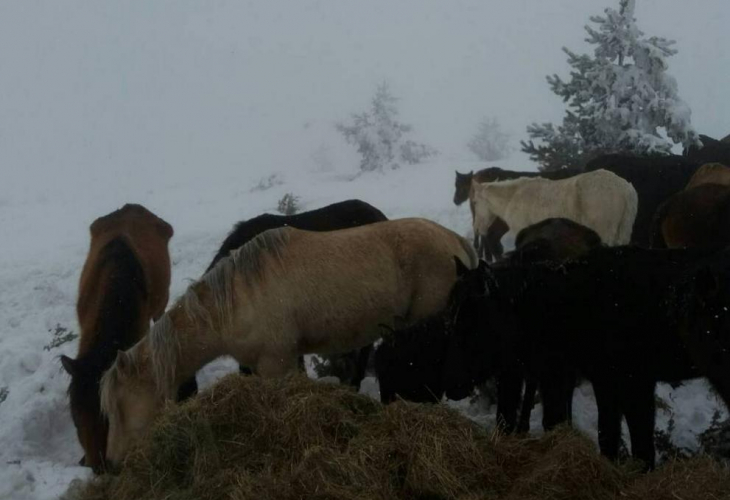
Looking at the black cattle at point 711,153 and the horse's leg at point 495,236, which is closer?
the black cattle at point 711,153

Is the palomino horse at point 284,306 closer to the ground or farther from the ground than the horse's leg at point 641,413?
farther from the ground

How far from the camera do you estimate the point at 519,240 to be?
6.86m

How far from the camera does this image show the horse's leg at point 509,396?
4953 millimetres

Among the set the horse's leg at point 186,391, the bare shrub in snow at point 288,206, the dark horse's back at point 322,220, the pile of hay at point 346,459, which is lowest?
the horse's leg at point 186,391

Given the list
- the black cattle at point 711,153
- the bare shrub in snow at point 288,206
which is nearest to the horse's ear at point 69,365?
the bare shrub in snow at point 288,206

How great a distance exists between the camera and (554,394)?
471 centimetres

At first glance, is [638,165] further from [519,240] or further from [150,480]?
[150,480]

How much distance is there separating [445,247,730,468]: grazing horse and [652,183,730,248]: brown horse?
7.70 feet

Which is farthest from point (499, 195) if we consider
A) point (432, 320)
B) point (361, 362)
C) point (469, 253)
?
point (432, 320)

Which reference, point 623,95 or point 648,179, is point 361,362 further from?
point 623,95

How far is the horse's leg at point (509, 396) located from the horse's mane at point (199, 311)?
203 centimetres

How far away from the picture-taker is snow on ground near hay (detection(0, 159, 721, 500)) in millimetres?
5484

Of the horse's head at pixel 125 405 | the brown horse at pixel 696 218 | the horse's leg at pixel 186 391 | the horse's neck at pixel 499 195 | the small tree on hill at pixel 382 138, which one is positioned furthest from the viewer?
the small tree on hill at pixel 382 138

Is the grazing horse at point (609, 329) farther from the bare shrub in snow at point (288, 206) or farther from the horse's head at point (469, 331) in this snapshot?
the bare shrub in snow at point (288, 206)
